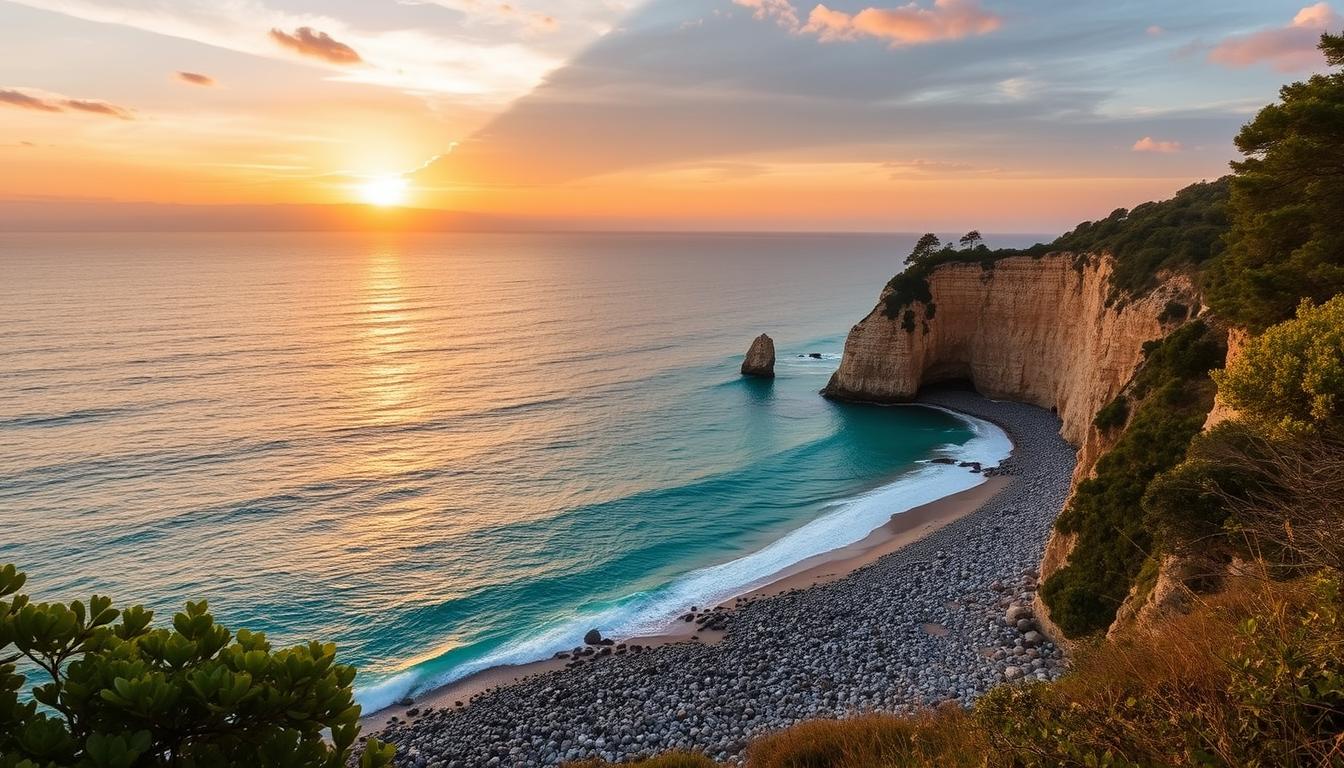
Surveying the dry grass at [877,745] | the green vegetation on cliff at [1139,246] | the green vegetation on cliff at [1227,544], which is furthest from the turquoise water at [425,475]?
the green vegetation on cliff at [1227,544]

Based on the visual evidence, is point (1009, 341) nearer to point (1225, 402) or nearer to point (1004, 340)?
point (1004, 340)

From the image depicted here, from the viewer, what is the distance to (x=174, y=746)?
4.94 metres

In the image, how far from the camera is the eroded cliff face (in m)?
47.0

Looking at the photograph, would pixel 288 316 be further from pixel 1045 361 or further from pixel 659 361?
pixel 1045 361

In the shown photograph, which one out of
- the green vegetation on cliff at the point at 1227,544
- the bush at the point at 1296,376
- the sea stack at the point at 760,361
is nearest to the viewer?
the green vegetation on cliff at the point at 1227,544

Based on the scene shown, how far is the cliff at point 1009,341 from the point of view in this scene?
4466 centimetres

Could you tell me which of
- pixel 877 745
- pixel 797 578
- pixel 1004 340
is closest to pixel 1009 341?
pixel 1004 340

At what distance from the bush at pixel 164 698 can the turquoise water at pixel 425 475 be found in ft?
69.5

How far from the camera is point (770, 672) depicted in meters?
22.4

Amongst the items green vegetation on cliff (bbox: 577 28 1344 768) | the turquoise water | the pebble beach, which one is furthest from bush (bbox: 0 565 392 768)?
the turquoise water

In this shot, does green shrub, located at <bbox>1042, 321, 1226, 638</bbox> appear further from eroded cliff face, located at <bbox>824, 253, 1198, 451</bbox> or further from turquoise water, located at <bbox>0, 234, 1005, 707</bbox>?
eroded cliff face, located at <bbox>824, 253, 1198, 451</bbox>

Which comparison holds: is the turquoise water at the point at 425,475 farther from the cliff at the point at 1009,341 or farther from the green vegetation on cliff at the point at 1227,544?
the green vegetation on cliff at the point at 1227,544

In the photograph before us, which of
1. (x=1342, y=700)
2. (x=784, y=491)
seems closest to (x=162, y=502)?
(x=784, y=491)

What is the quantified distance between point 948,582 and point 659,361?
171 feet
